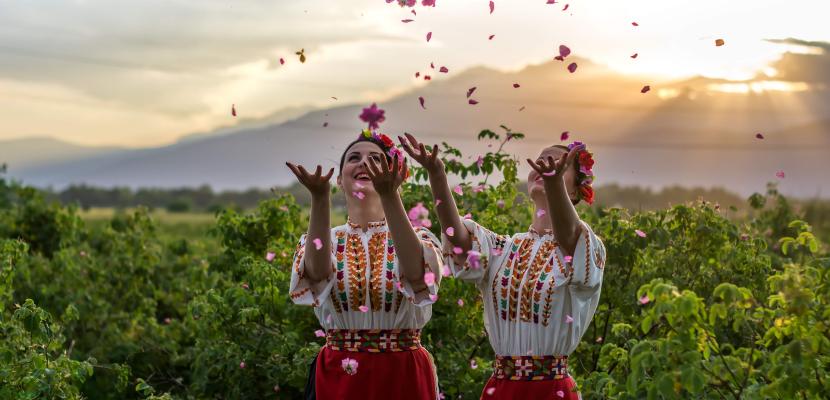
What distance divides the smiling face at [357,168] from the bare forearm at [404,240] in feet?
1.05

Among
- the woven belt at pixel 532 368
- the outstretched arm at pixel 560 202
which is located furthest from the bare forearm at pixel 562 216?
the woven belt at pixel 532 368

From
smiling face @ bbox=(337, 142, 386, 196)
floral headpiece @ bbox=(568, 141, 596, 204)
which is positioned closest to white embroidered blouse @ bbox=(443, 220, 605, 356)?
floral headpiece @ bbox=(568, 141, 596, 204)

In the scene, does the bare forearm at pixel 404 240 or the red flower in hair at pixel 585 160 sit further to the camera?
the red flower in hair at pixel 585 160

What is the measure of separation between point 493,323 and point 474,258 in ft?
0.93

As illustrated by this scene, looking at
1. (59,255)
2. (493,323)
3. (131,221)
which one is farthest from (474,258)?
(131,221)

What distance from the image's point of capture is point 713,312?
3514mm

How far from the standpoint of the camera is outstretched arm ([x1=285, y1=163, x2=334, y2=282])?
3.85m

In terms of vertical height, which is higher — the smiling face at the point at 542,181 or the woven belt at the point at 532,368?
the smiling face at the point at 542,181

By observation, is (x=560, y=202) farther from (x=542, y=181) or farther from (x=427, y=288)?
(x=427, y=288)

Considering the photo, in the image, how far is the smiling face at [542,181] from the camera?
3961 mm

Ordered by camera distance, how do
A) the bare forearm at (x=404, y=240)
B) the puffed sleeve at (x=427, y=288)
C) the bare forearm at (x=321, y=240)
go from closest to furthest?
the bare forearm at (x=404, y=240), the bare forearm at (x=321, y=240), the puffed sleeve at (x=427, y=288)

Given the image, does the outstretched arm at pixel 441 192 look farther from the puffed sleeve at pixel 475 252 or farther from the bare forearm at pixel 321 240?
the bare forearm at pixel 321 240

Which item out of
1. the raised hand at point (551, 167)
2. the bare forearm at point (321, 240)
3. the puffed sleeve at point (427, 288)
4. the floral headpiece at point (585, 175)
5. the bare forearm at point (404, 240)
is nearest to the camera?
the raised hand at point (551, 167)

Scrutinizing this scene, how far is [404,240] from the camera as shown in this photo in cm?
388
